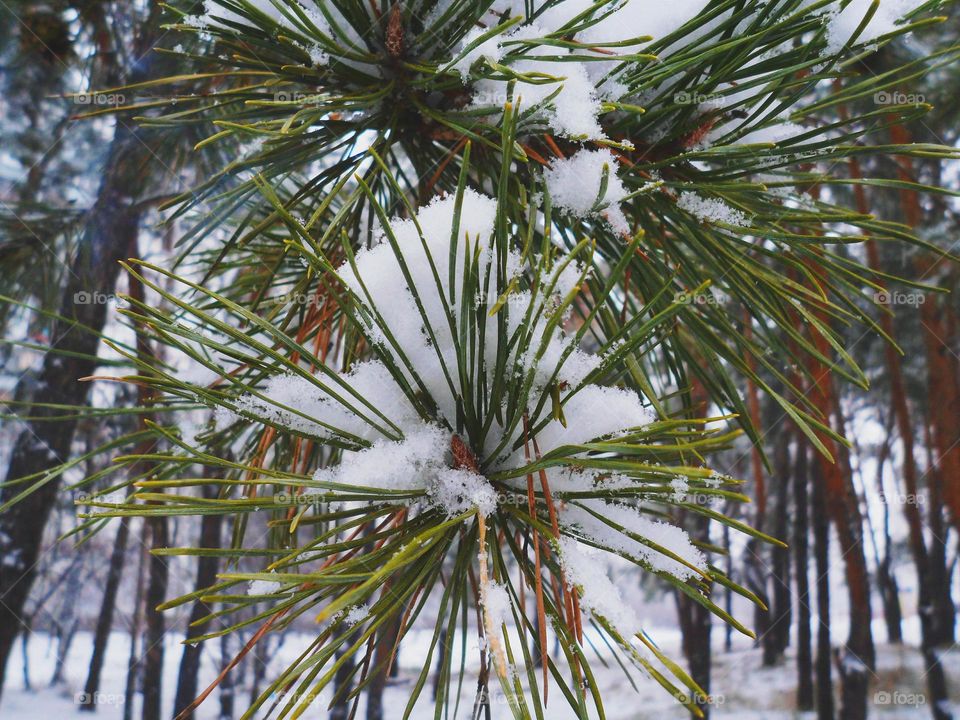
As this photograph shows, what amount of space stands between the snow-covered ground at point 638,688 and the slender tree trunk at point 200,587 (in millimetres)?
370

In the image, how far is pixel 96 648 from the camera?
4.18m

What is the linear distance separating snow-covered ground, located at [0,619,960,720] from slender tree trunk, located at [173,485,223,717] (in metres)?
0.37

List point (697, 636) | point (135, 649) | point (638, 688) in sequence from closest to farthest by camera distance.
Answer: point (697, 636) < point (638, 688) < point (135, 649)

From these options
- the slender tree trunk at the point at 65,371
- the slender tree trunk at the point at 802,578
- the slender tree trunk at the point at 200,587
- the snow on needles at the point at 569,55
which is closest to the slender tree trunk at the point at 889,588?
the slender tree trunk at the point at 802,578

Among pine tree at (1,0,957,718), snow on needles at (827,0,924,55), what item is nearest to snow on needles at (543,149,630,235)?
pine tree at (1,0,957,718)

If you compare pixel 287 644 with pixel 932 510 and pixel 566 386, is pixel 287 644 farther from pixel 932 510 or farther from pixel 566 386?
pixel 566 386

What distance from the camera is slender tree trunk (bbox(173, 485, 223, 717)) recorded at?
2.57m

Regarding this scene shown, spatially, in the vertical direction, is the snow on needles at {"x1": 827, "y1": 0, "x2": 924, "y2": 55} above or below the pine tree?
above

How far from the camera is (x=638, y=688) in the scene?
3562 mm

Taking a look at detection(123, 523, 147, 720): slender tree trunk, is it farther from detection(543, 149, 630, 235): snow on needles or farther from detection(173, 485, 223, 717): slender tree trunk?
detection(543, 149, 630, 235): snow on needles

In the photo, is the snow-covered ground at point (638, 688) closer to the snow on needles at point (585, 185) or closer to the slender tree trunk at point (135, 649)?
the slender tree trunk at point (135, 649)

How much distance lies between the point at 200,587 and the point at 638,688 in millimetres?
2482

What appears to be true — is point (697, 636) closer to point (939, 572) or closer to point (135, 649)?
point (939, 572)

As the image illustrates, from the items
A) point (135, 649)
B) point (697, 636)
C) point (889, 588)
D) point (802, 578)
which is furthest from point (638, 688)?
point (135, 649)
